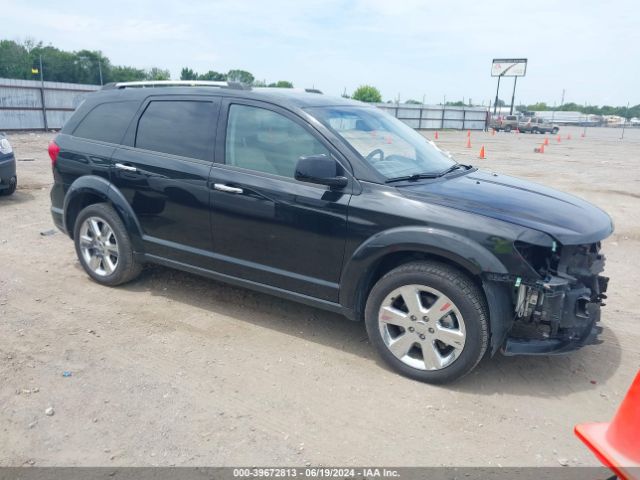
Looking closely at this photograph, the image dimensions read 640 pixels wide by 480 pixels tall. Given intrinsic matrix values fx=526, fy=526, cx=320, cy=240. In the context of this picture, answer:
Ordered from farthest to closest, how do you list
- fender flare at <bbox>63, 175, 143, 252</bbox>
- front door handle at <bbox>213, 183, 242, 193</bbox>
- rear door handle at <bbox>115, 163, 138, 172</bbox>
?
fender flare at <bbox>63, 175, 143, 252</bbox>
rear door handle at <bbox>115, 163, 138, 172</bbox>
front door handle at <bbox>213, 183, 242, 193</bbox>

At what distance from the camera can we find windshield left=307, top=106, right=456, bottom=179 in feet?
12.7

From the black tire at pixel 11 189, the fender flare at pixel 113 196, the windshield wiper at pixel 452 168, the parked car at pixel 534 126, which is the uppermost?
the parked car at pixel 534 126

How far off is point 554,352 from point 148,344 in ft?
9.36

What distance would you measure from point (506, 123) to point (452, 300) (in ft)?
172

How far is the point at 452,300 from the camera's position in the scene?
10.9ft

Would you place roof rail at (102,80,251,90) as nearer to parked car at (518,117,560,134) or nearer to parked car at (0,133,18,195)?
parked car at (0,133,18,195)

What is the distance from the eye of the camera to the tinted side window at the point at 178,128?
170 inches

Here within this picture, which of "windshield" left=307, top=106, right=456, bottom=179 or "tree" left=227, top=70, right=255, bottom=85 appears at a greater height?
"tree" left=227, top=70, right=255, bottom=85

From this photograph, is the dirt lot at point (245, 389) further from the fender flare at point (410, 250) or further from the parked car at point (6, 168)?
the parked car at point (6, 168)

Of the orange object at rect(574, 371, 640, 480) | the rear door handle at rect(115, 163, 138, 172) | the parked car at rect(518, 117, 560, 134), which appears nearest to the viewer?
the orange object at rect(574, 371, 640, 480)

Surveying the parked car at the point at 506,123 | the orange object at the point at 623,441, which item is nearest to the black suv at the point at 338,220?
the orange object at the point at 623,441

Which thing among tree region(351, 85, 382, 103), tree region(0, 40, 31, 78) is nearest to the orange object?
tree region(351, 85, 382, 103)

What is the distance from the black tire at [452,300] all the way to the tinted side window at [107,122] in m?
2.85

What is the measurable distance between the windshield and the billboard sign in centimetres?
6627
